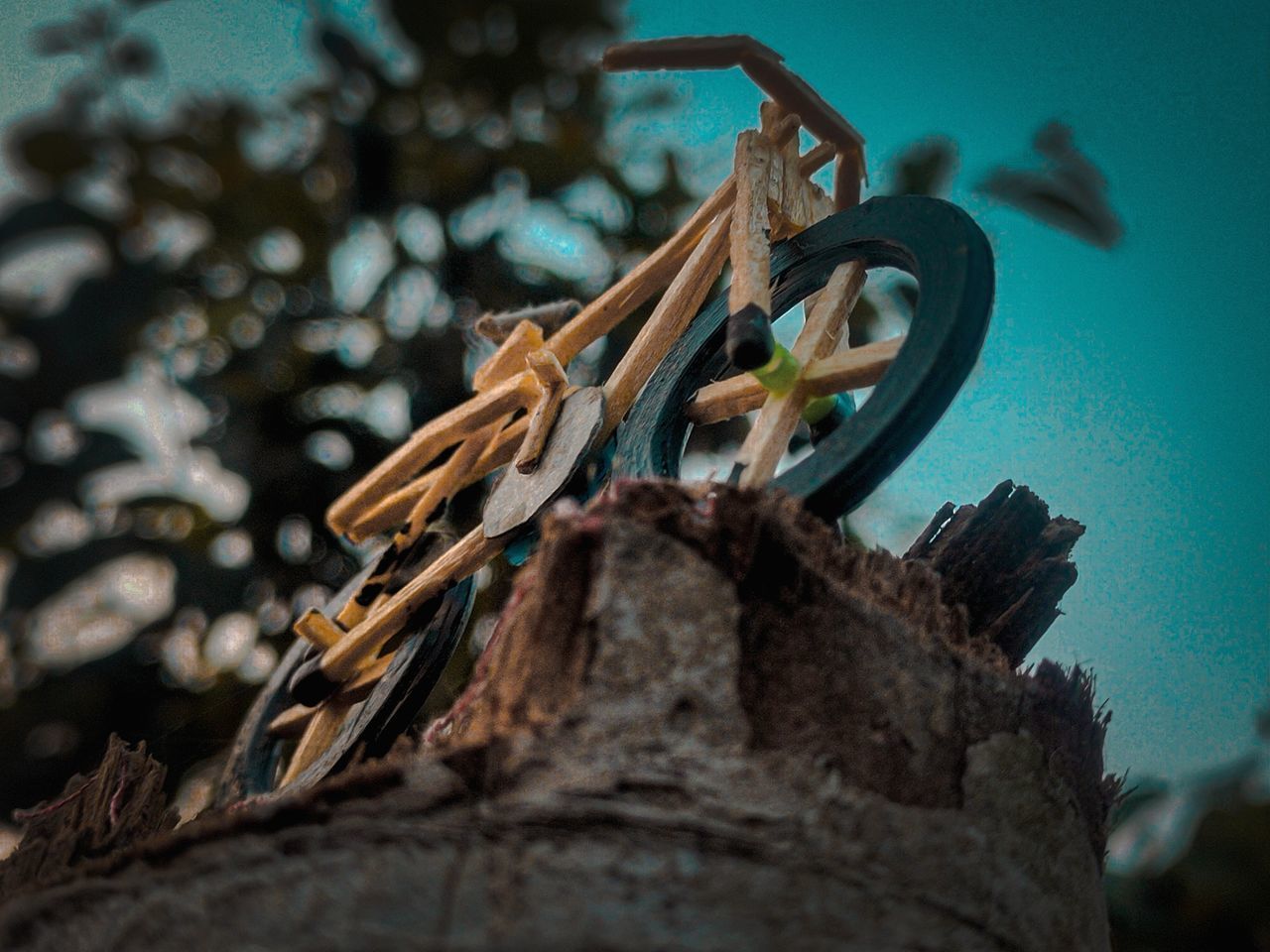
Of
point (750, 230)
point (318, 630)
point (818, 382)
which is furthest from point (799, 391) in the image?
point (318, 630)

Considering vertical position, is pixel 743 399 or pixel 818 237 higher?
pixel 818 237

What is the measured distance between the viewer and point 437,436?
3.02m

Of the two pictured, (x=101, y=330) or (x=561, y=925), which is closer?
(x=561, y=925)

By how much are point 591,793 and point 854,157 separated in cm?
195

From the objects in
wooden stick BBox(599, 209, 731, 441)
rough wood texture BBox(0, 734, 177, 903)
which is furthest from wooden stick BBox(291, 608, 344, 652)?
wooden stick BBox(599, 209, 731, 441)

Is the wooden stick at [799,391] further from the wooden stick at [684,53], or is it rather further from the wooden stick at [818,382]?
the wooden stick at [684,53]

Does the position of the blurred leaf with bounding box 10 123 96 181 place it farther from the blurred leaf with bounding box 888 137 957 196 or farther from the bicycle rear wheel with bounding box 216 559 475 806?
the blurred leaf with bounding box 888 137 957 196

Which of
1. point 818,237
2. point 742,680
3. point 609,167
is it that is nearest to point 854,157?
point 818,237

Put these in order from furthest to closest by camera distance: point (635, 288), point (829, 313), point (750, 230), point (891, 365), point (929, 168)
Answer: point (929, 168)
point (635, 288)
point (750, 230)
point (829, 313)
point (891, 365)

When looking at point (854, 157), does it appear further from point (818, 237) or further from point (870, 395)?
point (870, 395)

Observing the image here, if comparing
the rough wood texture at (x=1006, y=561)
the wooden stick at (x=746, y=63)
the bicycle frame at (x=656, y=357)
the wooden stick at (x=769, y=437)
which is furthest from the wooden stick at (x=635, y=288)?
the rough wood texture at (x=1006, y=561)

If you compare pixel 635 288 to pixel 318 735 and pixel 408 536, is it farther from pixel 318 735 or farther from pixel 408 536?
pixel 318 735

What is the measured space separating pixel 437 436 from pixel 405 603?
0.50 metres

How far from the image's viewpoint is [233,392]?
4391 millimetres
